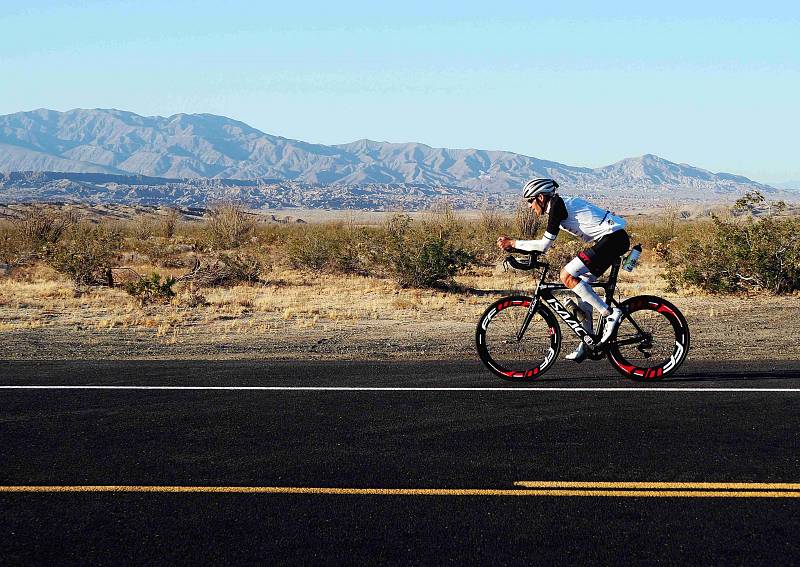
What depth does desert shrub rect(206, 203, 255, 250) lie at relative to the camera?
137ft

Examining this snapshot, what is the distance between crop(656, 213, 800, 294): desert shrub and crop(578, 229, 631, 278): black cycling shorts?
13738 mm

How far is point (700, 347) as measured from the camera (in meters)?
13.0

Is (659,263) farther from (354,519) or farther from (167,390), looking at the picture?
(354,519)

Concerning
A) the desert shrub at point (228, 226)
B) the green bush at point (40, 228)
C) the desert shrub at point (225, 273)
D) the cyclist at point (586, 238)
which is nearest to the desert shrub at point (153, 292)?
the desert shrub at point (225, 273)

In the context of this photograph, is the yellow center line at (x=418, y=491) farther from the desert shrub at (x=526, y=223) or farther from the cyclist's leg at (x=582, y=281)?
the desert shrub at (x=526, y=223)

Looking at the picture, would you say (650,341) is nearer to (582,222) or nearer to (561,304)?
(561,304)

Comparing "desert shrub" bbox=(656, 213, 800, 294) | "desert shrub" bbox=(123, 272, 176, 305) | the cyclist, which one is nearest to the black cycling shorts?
the cyclist

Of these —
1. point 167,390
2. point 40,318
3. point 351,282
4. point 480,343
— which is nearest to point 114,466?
point 167,390

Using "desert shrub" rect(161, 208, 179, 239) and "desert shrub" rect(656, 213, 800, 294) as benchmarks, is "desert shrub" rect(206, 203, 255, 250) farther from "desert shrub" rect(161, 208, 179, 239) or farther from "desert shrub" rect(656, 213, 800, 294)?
"desert shrub" rect(656, 213, 800, 294)

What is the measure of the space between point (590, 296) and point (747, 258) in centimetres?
1410

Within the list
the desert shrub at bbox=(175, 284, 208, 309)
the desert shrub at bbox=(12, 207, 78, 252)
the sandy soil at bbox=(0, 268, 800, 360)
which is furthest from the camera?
the desert shrub at bbox=(12, 207, 78, 252)

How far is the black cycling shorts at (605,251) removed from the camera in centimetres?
923

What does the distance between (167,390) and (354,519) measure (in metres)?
4.30

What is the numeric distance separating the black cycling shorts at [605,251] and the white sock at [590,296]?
19 cm
